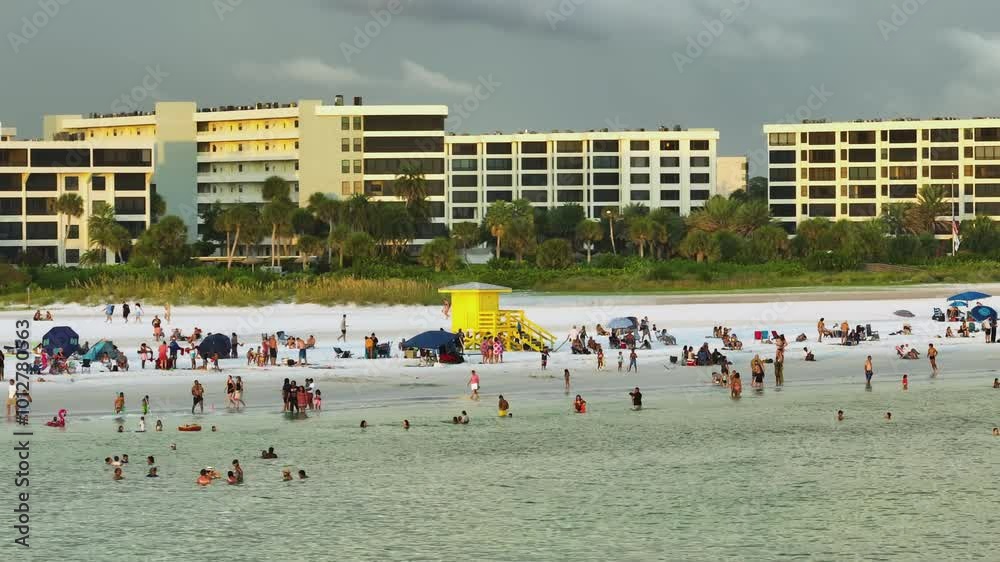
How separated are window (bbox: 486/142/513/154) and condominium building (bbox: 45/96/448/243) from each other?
2902cm

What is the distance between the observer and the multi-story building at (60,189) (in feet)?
433

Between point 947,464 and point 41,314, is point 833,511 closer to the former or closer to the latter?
point 947,464

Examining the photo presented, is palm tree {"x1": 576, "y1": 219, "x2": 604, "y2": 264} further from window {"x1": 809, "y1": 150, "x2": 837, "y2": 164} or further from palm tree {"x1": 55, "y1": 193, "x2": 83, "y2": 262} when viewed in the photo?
palm tree {"x1": 55, "y1": 193, "x2": 83, "y2": 262}

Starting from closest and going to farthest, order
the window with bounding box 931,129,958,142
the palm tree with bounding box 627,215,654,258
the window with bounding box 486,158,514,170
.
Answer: the palm tree with bounding box 627,215,654,258, the window with bounding box 931,129,958,142, the window with bounding box 486,158,514,170

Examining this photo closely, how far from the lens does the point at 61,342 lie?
47.6m

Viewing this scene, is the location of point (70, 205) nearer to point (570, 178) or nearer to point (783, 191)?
point (570, 178)

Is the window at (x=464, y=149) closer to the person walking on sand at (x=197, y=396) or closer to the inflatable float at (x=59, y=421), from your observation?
the person walking on sand at (x=197, y=396)

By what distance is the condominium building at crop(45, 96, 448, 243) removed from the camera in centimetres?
14238

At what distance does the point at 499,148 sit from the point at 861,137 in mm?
42768

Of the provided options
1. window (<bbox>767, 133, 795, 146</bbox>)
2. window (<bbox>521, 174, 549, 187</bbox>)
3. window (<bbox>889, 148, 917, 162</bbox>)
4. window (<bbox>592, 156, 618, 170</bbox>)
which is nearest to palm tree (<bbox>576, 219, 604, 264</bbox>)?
window (<bbox>592, 156, 618, 170</bbox>)

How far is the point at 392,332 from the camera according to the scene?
6144cm

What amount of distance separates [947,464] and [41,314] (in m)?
47.2

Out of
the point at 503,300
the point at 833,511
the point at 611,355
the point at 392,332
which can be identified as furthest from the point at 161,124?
the point at 833,511

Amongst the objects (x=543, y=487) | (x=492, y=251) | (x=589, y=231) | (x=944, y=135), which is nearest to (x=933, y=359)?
(x=543, y=487)
